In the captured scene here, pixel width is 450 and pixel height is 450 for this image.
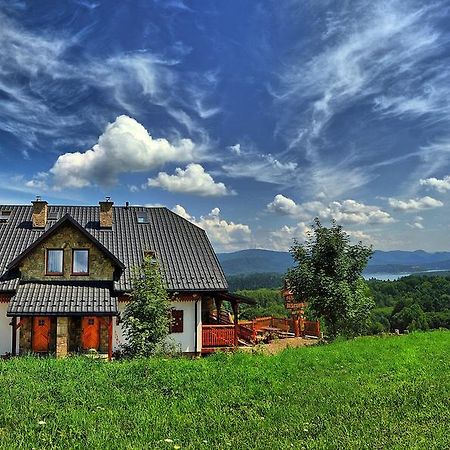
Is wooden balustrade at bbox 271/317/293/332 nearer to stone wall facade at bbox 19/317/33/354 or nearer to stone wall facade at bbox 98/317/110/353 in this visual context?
stone wall facade at bbox 98/317/110/353

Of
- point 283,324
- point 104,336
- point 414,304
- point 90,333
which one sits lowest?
point 414,304

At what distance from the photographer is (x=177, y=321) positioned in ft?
71.5

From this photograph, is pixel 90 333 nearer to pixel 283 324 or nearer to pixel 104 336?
pixel 104 336

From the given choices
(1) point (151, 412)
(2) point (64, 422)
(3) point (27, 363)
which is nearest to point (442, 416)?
(1) point (151, 412)

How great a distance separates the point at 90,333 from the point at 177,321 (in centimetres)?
401

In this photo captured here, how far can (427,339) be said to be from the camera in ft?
56.1

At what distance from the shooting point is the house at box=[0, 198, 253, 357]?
19.8 meters

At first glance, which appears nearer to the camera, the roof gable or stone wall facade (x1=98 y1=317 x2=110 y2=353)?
the roof gable

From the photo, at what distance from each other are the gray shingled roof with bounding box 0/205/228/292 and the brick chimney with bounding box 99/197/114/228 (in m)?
0.33

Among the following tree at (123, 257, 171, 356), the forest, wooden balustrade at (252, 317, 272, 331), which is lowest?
the forest

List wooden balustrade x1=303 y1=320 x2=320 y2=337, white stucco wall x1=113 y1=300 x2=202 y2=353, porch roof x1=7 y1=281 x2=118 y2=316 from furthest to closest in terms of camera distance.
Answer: wooden balustrade x1=303 y1=320 x2=320 y2=337
white stucco wall x1=113 y1=300 x2=202 y2=353
porch roof x1=7 y1=281 x2=118 y2=316

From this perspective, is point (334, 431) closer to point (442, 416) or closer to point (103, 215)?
point (442, 416)

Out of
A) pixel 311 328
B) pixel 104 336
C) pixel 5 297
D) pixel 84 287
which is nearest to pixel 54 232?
pixel 84 287

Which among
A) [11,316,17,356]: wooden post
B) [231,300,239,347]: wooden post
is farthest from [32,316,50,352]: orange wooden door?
[231,300,239,347]: wooden post
